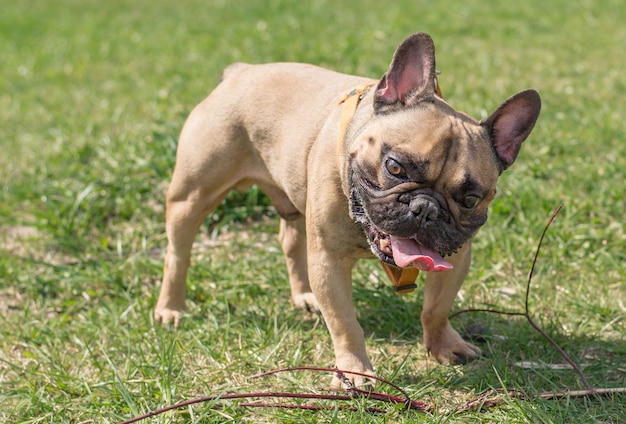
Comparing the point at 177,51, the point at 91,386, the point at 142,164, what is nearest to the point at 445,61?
the point at 177,51

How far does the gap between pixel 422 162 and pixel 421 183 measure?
87 millimetres

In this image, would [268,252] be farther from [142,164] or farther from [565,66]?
[565,66]

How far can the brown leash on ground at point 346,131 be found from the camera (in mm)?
3664

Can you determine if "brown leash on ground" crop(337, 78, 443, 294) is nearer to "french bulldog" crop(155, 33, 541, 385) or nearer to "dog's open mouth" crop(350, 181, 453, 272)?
"french bulldog" crop(155, 33, 541, 385)

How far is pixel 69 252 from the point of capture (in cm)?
552

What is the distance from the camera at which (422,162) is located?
3.24 m

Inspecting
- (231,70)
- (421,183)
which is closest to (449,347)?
(421,183)

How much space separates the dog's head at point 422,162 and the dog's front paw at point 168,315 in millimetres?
1659

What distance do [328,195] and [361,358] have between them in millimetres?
795

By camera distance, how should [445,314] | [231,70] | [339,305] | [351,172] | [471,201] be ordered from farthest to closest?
1. [231,70]
2. [445,314]
3. [339,305]
4. [351,172]
5. [471,201]

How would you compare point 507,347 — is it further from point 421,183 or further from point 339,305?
point 421,183

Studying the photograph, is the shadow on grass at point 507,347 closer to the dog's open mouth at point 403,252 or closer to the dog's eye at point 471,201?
the dog's open mouth at point 403,252

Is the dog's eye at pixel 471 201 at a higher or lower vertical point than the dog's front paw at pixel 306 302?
higher

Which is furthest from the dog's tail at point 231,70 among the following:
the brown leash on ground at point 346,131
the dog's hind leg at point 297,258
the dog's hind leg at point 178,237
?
the brown leash on ground at point 346,131
